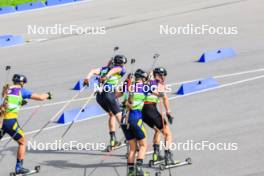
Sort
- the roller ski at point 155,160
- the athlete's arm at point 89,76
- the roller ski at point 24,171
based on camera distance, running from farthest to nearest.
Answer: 1. the athlete's arm at point 89,76
2. the roller ski at point 155,160
3. the roller ski at point 24,171

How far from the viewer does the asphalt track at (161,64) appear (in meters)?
16.8

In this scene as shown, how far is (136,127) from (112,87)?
236cm

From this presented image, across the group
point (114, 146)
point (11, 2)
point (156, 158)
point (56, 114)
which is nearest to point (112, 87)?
point (114, 146)

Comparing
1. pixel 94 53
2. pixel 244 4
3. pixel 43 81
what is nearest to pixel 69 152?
pixel 43 81

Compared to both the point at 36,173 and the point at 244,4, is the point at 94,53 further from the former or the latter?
the point at 36,173

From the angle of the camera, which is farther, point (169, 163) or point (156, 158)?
point (156, 158)

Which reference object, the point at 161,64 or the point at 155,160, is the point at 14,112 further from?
the point at 161,64

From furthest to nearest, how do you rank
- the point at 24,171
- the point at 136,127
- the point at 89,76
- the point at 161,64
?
the point at 161,64, the point at 89,76, the point at 24,171, the point at 136,127

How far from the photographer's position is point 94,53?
27109 millimetres

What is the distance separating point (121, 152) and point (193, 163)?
1.93 m

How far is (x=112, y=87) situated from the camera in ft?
57.2

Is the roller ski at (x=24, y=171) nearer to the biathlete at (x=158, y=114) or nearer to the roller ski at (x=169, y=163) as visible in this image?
the biathlete at (x=158, y=114)

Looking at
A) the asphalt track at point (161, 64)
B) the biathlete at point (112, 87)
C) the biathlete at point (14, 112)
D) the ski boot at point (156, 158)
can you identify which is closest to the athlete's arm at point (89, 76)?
the biathlete at point (112, 87)

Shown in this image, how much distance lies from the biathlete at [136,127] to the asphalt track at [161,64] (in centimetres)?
92
